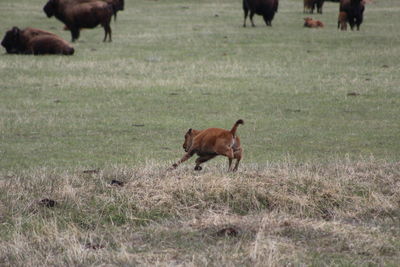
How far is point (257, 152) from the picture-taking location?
10.3m

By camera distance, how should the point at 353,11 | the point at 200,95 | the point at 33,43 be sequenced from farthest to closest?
the point at 353,11
the point at 33,43
the point at 200,95

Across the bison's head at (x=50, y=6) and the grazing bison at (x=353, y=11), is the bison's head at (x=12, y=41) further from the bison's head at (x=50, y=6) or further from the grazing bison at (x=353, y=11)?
the grazing bison at (x=353, y=11)

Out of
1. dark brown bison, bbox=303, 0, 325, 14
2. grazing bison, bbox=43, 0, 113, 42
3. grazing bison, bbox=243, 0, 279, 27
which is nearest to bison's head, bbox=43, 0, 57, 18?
grazing bison, bbox=43, 0, 113, 42

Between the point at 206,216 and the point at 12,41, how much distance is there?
14.9 m

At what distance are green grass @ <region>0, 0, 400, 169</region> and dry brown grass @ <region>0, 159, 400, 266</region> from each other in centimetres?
227

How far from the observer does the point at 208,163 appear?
9.44 metres

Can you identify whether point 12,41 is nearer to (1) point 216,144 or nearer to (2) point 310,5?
(1) point 216,144

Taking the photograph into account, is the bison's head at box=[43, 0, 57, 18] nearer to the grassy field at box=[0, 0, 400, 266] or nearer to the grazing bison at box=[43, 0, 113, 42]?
the grazing bison at box=[43, 0, 113, 42]

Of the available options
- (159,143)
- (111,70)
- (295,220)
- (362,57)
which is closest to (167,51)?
(111,70)

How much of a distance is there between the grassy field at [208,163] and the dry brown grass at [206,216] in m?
0.02

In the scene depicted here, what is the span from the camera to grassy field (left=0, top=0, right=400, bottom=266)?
5699 millimetres

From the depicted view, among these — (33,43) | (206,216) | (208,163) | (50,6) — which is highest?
(206,216)

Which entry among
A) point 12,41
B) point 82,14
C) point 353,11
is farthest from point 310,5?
point 12,41

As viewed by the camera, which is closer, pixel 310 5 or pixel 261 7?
pixel 261 7
